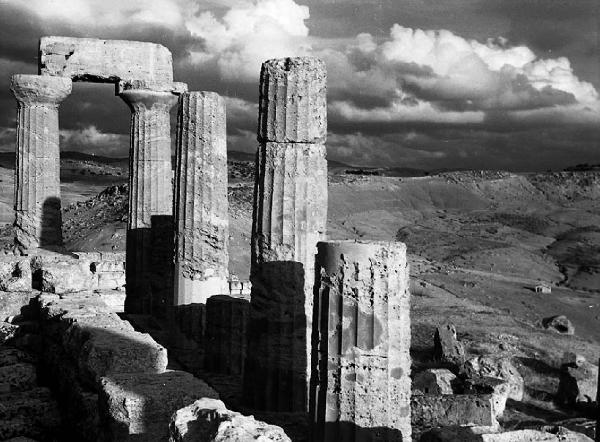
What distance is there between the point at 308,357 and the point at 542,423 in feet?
22.1

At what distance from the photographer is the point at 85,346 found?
816 centimetres

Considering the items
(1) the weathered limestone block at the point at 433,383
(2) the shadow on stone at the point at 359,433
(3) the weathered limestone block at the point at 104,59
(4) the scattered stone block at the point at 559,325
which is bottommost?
(1) the weathered limestone block at the point at 433,383

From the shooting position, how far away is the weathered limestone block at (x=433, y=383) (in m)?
14.9

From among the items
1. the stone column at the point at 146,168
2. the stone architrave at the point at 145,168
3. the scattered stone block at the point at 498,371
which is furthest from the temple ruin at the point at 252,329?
the scattered stone block at the point at 498,371

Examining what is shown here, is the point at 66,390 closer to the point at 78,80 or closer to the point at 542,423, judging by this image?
Answer: the point at 542,423

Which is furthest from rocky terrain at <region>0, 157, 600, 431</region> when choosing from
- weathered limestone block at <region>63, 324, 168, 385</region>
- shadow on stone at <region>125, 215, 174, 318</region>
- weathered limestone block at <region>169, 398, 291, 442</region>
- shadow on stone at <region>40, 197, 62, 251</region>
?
weathered limestone block at <region>169, 398, 291, 442</region>

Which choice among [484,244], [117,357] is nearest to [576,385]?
[117,357]

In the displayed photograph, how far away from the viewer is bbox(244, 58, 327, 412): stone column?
9523mm

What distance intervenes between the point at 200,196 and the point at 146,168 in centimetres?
438

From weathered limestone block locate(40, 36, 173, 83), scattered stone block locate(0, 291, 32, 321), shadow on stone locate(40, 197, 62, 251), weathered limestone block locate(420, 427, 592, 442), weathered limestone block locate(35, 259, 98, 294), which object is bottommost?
weathered limestone block locate(420, 427, 592, 442)

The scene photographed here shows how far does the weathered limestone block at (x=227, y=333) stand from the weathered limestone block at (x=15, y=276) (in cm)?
377

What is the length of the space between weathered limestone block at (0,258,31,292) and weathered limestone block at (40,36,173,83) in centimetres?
547

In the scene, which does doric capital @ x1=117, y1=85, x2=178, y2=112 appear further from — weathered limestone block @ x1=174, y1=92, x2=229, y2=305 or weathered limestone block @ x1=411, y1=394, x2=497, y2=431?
weathered limestone block @ x1=411, y1=394, x2=497, y2=431

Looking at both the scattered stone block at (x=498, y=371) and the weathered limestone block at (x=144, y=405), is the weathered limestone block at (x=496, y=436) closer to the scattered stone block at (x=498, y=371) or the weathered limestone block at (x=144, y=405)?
the weathered limestone block at (x=144, y=405)
